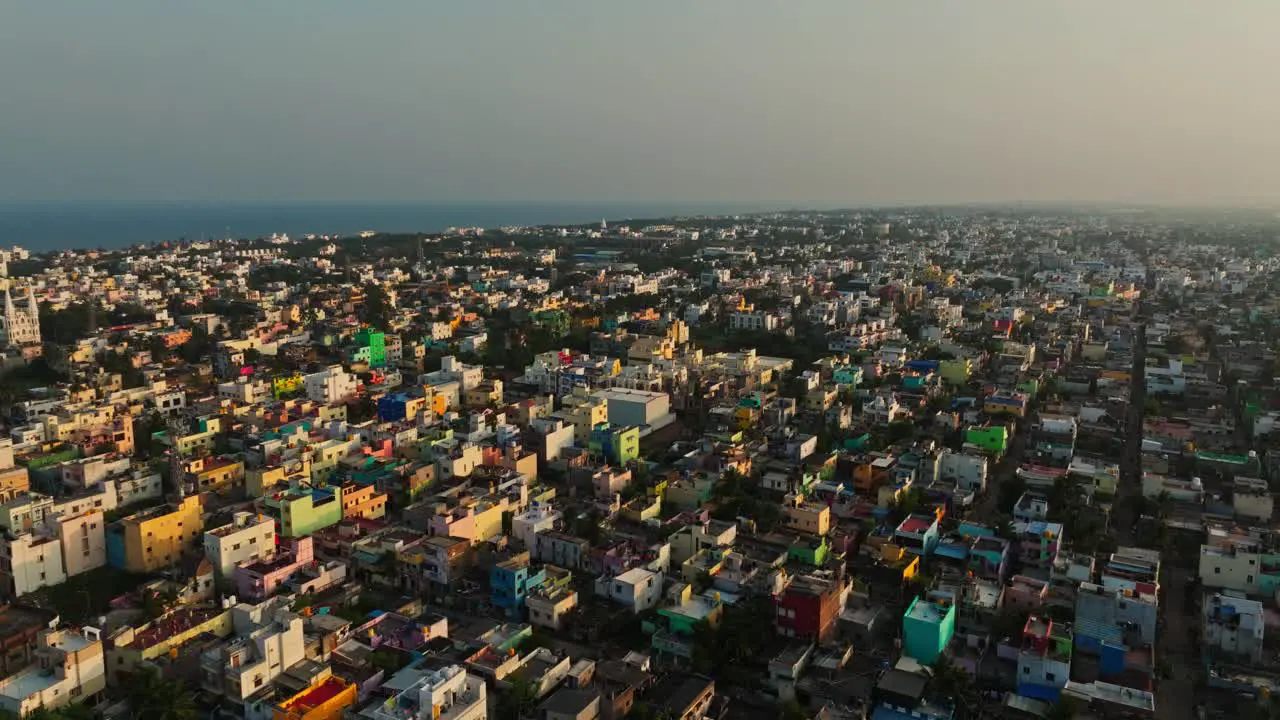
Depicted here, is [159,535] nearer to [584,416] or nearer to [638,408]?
[584,416]

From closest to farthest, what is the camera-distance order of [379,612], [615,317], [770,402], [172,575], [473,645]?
[473,645], [379,612], [172,575], [770,402], [615,317]

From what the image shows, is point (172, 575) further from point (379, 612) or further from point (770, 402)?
point (770, 402)

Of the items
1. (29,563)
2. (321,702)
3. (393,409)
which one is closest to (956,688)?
(321,702)

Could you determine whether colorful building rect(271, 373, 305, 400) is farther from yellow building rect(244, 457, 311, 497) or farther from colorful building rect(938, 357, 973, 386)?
colorful building rect(938, 357, 973, 386)

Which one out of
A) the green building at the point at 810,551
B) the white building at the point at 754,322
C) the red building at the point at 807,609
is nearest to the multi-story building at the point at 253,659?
the red building at the point at 807,609

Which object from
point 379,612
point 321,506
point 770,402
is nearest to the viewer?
point 379,612

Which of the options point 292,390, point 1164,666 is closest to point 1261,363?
point 1164,666
